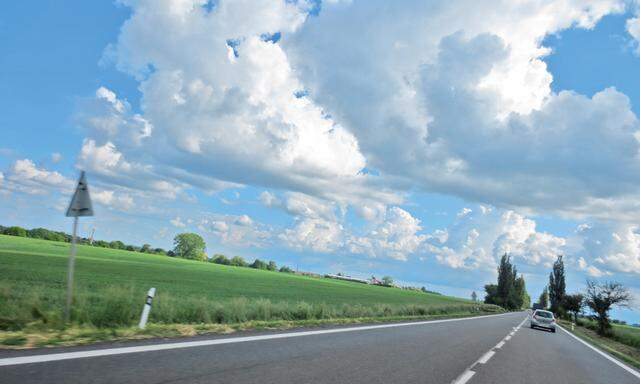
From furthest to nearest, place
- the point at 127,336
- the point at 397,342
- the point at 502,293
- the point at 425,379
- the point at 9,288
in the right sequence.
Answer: the point at 502,293 → the point at 397,342 → the point at 9,288 → the point at 127,336 → the point at 425,379

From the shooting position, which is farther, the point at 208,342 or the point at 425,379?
the point at 208,342

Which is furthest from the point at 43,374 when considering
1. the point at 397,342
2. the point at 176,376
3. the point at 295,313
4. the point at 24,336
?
the point at 295,313

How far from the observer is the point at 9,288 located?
9750 millimetres

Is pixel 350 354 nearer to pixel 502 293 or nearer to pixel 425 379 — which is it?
pixel 425 379

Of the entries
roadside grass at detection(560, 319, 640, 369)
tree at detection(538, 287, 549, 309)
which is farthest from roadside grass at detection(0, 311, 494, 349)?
Answer: tree at detection(538, 287, 549, 309)

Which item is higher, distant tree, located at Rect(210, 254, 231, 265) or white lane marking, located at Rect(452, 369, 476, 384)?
distant tree, located at Rect(210, 254, 231, 265)

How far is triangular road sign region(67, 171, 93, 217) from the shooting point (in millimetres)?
10094

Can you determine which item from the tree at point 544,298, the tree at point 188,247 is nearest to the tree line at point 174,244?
the tree at point 188,247

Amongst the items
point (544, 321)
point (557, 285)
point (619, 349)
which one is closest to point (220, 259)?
point (557, 285)

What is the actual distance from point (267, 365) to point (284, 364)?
333mm

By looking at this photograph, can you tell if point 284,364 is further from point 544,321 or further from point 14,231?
point 14,231

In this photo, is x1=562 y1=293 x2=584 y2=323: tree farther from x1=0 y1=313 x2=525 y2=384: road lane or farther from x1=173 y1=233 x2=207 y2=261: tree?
x1=173 y1=233 x2=207 y2=261: tree

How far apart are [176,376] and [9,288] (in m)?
6.59

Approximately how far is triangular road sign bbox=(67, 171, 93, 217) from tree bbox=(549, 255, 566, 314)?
105496 mm
